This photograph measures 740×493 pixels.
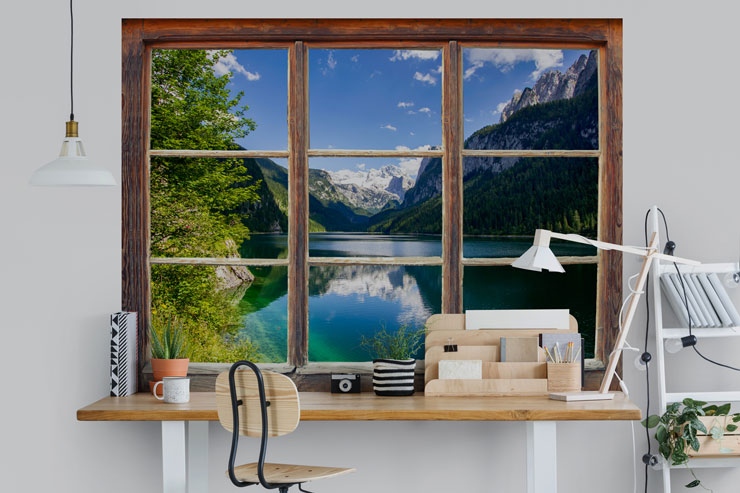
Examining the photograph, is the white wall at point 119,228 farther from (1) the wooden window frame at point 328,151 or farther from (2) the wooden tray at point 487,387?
(2) the wooden tray at point 487,387

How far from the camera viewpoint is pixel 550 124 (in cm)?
413

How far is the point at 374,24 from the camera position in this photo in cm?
396

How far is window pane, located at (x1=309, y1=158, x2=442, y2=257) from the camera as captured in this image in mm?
4125

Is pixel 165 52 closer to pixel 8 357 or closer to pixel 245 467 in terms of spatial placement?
pixel 8 357

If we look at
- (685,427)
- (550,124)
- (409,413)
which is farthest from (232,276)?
(685,427)

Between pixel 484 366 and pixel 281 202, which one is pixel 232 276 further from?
pixel 484 366

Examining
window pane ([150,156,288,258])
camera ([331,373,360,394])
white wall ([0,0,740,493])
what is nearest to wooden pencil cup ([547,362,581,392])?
white wall ([0,0,740,493])

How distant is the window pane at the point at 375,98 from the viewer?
13.4 ft

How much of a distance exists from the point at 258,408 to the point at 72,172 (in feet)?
4.33

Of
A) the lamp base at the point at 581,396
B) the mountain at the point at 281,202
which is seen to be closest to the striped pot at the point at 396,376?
the lamp base at the point at 581,396

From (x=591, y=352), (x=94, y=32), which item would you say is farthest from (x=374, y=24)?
(x=591, y=352)

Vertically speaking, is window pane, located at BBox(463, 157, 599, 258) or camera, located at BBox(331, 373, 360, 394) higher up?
window pane, located at BBox(463, 157, 599, 258)

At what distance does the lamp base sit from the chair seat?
1.02 metres

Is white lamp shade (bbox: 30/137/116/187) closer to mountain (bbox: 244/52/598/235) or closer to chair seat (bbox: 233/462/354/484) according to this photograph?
mountain (bbox: 244/52/598/235)
